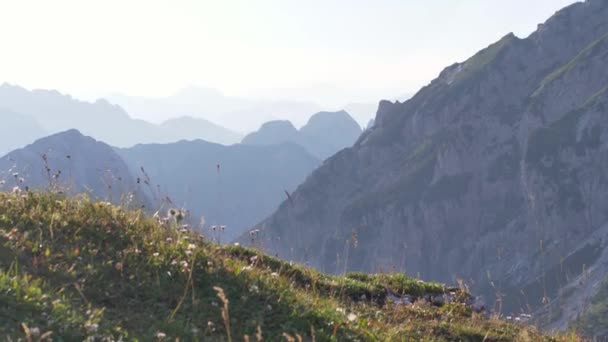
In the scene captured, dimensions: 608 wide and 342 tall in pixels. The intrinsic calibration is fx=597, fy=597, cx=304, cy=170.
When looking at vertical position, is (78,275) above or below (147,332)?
above

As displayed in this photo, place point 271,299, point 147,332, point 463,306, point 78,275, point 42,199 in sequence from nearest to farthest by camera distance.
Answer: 1. point 147,332
2. point 78,275
3. point 271,299
4. point 42,199
5. point 463,306

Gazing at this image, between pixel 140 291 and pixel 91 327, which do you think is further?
pixel 140 291

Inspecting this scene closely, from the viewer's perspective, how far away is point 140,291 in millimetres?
6574

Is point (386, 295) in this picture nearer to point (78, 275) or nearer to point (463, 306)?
point (463, 306)

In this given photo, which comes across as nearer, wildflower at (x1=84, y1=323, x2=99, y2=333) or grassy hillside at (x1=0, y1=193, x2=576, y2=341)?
wildflower at (x1=84, y1=323, x2=99, y2=333)

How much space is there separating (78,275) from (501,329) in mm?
6332

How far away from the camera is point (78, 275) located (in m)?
6.47

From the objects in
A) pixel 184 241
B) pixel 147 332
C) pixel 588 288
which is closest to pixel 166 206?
pixel 184 241

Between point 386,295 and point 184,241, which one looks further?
point 386,295

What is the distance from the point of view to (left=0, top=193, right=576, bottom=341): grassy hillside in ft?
17.9

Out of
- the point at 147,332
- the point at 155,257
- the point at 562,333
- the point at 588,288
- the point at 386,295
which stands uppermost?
the point at 155,257

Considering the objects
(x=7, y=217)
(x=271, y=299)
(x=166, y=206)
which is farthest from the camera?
(x=166, y=206)

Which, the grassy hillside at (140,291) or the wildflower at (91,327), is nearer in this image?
the wildflower at (91,327)

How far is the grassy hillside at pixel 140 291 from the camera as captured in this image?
5457mm
